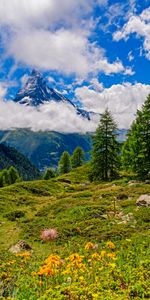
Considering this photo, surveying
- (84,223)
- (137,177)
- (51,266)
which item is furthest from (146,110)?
(51,266)

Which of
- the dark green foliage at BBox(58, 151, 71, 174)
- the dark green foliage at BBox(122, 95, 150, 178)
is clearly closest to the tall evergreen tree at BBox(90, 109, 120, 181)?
the dark green foliage at BBox(122, 95, 150, 178)

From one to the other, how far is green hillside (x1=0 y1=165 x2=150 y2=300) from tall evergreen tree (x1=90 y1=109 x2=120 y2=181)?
9378 mm

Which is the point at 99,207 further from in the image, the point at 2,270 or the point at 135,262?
the point at 2,270

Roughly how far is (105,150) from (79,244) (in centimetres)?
4065

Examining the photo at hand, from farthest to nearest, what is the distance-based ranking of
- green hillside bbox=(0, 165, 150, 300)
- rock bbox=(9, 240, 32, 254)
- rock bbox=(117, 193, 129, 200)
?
rock bbox=(117, 193, 129, 200), rock bbox=(9, 240, 32, 254), green hillside bbox=(0, 165, 150, 300)

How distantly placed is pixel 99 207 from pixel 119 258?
1515cm

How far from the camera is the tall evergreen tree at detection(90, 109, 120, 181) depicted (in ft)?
189

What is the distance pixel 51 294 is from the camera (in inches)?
295

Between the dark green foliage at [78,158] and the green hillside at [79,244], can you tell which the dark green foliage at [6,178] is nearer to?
the dark green foliage at [78,158]

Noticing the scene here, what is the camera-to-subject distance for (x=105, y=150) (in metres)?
57.4

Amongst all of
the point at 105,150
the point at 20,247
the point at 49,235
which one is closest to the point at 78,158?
the point at 105,150

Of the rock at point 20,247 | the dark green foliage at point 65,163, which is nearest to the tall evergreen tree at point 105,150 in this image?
the rock at point 20,247

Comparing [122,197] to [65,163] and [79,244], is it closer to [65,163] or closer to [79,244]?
[79,244]

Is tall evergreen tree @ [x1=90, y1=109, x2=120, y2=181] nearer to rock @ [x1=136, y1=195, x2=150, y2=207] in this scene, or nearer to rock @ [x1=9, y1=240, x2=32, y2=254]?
rock @ [x1=136, y1=195, x2=150, y2=207]
